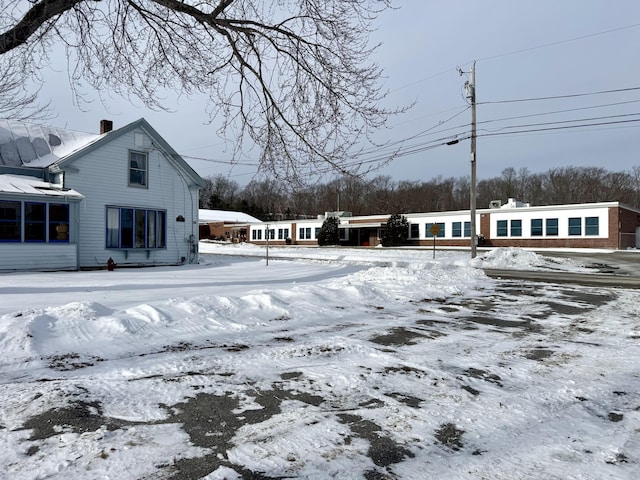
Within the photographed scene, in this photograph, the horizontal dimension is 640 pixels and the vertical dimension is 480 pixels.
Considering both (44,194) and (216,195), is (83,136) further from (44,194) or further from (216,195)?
(216,195)

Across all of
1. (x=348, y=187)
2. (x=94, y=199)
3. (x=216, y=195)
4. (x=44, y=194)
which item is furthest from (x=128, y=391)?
(x=216, y=195)

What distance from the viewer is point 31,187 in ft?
52.7

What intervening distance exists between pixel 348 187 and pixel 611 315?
19.6 ft

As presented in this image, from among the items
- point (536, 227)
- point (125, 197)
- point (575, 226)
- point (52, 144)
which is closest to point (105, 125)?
point (52, 144)

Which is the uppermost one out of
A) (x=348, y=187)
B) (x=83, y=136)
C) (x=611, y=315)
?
(x=83, y=136)

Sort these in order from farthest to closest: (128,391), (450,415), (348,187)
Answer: (348,187) → (128,391) → (450,415)

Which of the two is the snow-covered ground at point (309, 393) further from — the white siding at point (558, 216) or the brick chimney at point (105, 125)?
the white siding at point (558, 216)

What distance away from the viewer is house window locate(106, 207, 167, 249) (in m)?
18.9

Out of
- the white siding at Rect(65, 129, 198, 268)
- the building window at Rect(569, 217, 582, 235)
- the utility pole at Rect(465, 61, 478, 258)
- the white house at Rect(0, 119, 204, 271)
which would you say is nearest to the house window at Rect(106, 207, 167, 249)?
the white house at Rect(0, 119, 204, 271)

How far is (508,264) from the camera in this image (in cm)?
2331

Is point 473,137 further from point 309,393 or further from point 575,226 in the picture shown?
point 309,393

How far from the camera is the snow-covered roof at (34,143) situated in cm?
1803

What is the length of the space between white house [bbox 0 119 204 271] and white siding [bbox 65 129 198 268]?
0.04 metres

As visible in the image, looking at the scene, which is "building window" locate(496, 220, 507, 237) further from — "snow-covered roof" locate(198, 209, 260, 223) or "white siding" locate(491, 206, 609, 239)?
"snow-covered roof" locate(198, 209, 260, 223)
